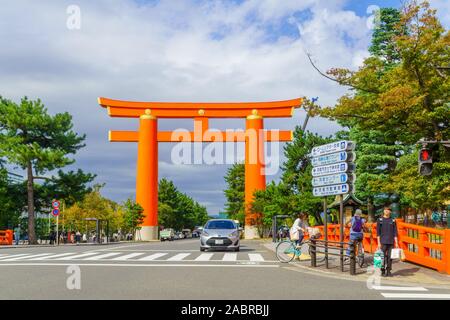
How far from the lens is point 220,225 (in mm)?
23609

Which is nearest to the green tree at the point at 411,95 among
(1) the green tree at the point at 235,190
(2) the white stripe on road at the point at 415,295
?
(2) the white stripe on road at the point at 415,295

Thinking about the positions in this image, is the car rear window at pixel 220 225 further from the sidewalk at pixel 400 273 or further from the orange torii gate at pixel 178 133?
the orange torii gate at pixel 178 133

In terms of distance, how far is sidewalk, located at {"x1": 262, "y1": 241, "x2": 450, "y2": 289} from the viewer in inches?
462

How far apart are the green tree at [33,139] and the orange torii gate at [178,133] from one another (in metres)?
11.7

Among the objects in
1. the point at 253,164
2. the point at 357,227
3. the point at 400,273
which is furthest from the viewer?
the point at 253,164

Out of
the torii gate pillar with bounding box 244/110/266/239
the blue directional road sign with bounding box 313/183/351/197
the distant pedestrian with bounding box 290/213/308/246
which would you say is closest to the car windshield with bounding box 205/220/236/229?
the distant pedestrian with bounding box 290/213/308/246

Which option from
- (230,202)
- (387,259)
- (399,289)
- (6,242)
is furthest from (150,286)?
(230,202)

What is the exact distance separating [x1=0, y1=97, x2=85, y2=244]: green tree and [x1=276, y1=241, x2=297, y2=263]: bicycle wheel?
2548cm

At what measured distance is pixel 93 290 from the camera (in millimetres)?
9617

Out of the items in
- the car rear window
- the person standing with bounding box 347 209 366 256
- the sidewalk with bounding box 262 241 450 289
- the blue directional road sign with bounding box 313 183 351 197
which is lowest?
the sidewalk with bounding box 262 241 450 289

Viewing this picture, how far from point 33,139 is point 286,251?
2908cm

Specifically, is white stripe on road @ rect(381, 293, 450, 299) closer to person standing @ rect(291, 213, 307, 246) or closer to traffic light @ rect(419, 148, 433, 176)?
traffic light @ rect(419, 148, 433, 176)

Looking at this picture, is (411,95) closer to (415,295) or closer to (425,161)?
(425,161)

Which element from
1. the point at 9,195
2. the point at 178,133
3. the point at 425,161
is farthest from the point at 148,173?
the point at 425,161
